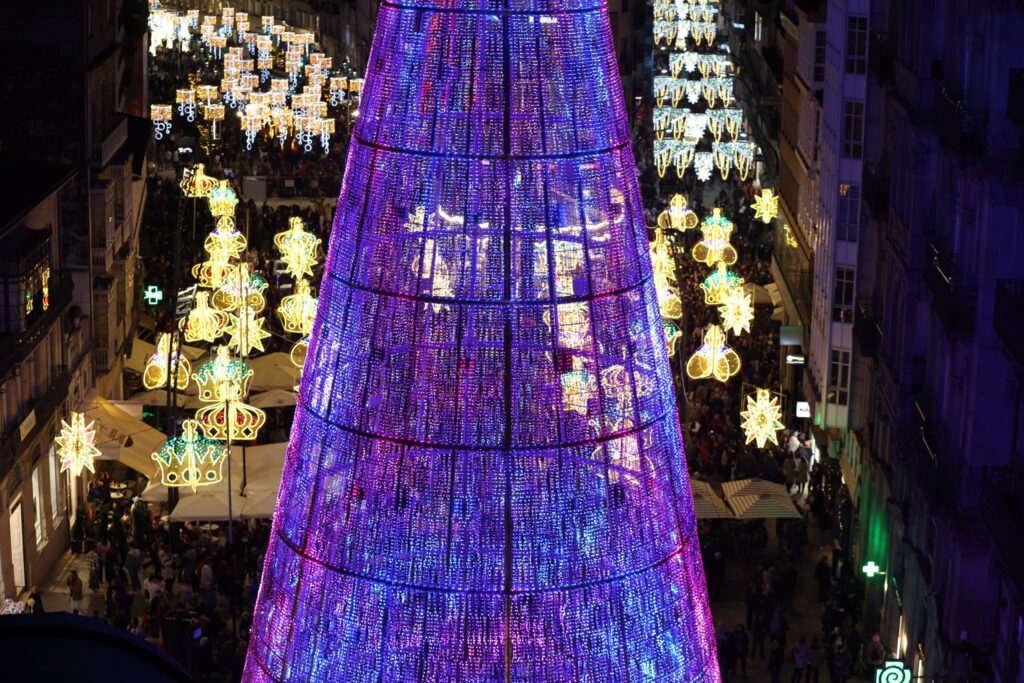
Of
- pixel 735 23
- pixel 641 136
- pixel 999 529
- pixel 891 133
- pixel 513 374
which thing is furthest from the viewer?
pixel 735 23

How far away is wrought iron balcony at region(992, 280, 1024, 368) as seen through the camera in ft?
85.3

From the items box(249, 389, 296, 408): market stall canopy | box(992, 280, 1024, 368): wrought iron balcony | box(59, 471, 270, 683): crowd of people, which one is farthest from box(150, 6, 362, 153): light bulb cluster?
box(992, 280, 1024, 368): wrought iron balcony

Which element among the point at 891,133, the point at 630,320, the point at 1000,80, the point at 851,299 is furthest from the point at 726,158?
the point at 630,320

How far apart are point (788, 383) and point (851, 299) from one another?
28.6ft

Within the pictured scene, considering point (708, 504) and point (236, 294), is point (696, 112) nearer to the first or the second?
point (236, 294)

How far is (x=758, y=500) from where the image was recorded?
1614 inches

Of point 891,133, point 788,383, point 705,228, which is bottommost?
point 788,383

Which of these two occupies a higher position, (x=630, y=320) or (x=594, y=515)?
(x=630, y=320)

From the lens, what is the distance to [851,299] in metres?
47.9

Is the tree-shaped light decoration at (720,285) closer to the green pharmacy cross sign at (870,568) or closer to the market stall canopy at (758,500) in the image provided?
the market stall canopy at (758,500)

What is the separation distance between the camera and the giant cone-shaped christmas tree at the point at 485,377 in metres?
12.8

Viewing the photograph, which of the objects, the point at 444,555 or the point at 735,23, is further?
the point at 735,23

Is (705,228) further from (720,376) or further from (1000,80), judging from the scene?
(1000,80)

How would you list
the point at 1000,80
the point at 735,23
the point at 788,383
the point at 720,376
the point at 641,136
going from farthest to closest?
the point at 735,23 → the point at 641,136 → the point at 788,383 → the point at 720,376 → the point at 1000,80
